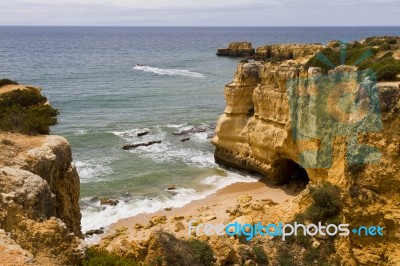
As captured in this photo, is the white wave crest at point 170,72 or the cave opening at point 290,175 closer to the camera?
the cave opening at point 290,175

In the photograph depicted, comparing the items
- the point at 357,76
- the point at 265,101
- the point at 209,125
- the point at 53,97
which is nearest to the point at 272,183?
the point at 265,101

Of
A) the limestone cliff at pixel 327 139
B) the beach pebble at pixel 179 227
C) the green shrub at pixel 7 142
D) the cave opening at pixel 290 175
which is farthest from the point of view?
the cave opening at pixel 290 175

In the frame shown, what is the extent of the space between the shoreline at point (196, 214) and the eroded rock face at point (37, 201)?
6.99 metres

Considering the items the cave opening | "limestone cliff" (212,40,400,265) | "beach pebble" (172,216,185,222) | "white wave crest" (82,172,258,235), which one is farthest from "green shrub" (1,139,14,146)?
the cave opening

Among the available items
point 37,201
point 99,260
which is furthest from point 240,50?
point 99,260

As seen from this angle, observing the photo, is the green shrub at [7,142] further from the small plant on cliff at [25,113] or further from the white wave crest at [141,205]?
the white wave crest at [141,205]

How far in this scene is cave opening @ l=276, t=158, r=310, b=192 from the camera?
26333 mm

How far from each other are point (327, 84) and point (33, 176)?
49.3ft

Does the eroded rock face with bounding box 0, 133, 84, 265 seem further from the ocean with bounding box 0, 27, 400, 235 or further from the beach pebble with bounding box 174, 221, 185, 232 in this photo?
the ocean with bounding box 0, 27, 400, 235

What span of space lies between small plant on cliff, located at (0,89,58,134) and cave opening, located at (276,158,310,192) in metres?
15.0

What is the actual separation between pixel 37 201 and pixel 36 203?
67 millimetres

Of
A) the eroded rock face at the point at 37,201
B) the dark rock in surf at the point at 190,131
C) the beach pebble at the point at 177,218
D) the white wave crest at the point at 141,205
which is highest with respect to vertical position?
the eroded rock face at the point at 37,201

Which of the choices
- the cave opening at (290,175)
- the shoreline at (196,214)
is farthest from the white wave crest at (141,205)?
the cave opening at (290,175)

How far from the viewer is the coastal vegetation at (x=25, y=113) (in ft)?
48.5
